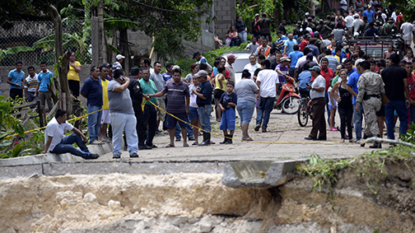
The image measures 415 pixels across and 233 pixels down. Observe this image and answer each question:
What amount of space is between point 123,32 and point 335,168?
1620 cm

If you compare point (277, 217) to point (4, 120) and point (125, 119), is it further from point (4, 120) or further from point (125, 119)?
point (4, 120)

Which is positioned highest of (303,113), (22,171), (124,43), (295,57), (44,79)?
(124,43)

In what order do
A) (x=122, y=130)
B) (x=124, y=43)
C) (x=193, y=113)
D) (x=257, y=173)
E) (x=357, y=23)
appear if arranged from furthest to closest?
(x=357, y=23) → (x=124, y=43) → (x=193, y=113) → (x=122, y=130) → (x=257, y=173)

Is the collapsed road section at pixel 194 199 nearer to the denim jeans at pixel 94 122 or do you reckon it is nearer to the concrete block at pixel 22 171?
the concrete block at pixel 22 171

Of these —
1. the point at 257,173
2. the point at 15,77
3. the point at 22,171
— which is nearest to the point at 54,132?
the point at 22,171

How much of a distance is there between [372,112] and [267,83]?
3713 millimetres

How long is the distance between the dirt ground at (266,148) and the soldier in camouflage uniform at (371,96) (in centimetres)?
48

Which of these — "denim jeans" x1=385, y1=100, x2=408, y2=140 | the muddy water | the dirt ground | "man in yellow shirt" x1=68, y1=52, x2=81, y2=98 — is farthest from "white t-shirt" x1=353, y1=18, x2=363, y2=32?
the muddy water

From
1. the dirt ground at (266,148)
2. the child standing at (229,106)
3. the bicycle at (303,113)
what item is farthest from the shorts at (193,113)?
the bicycle at (303,113)

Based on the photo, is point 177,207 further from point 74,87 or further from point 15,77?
point 15,77

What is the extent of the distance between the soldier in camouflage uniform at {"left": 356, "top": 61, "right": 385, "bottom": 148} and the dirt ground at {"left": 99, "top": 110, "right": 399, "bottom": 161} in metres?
0.48

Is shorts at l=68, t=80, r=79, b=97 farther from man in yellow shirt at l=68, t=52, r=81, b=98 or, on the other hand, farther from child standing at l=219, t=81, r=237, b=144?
child standing at l=219, t=81, r=237, b=144

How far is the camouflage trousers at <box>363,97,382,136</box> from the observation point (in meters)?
9.91

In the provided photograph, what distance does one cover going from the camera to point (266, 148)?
10.6 m
